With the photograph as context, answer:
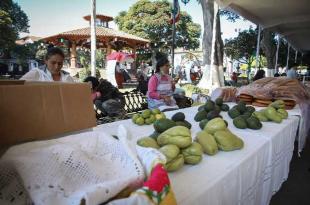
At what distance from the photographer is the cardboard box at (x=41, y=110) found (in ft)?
3.07

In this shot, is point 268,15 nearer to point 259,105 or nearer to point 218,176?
point 259,105

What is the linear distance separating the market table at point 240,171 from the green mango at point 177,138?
106mm

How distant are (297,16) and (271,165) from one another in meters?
6.61

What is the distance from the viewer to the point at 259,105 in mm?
3160

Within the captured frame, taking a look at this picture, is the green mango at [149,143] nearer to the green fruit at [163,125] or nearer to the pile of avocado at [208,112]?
the green fruit at [163,125]

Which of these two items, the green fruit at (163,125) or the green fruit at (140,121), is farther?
the green fruit at (140,121)

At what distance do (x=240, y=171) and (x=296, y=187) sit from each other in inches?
74.7

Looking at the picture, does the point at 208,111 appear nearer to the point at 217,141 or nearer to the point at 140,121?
the point at 140,121

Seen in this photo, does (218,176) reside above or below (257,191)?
above

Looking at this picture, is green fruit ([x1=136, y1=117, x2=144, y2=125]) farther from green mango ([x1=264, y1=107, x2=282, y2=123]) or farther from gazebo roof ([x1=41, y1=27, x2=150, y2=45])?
gazebo roof ([x1=41, y1=27, x2=150, y2=45])

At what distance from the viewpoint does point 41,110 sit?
3.39 ft

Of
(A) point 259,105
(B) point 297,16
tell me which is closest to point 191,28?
(B) point 297,16

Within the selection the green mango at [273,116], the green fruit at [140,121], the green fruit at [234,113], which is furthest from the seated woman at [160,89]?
the green fruit at [140,121]

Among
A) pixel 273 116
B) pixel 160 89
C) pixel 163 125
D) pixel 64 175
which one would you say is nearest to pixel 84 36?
pixel 160 89
